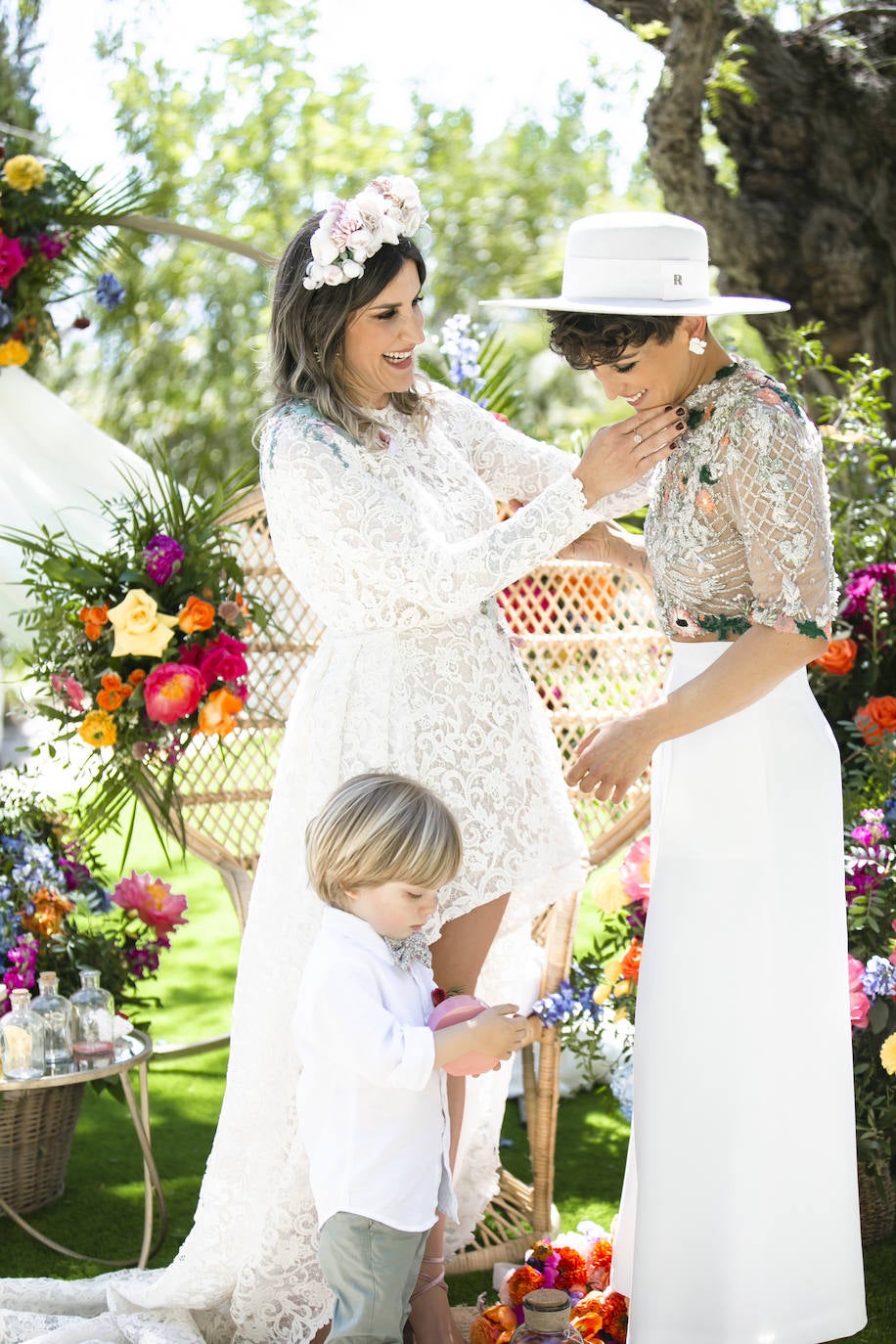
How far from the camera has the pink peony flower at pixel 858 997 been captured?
2754mm

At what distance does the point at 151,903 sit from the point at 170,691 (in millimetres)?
714

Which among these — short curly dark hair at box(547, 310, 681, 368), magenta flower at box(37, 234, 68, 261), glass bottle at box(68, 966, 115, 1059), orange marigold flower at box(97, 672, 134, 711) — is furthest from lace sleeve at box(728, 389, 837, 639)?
magenta flower at box(37, 234, 68, 261)

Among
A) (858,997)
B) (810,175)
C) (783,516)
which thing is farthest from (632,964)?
(810,175)

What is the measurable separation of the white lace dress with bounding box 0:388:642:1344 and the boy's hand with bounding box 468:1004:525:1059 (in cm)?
36

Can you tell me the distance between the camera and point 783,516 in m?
1.99

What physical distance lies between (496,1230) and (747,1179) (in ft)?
3.62

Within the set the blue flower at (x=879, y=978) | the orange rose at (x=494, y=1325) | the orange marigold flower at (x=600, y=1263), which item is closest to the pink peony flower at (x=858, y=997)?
the blue flower at (x=879, y=978)

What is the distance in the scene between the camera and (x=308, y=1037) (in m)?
2.10

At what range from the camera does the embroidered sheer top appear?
6.53 feet

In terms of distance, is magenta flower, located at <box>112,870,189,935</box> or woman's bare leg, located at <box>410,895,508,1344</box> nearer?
woman's bare leg, located at <box>410,895,508,1344</box>

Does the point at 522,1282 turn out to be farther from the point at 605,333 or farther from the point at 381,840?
the point at 605,333

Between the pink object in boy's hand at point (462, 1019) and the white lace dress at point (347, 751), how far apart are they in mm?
295

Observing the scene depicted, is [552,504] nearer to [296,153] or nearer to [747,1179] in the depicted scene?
[747,1179]

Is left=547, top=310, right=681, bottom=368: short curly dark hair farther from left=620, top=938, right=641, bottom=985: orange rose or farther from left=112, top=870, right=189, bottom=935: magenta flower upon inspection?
left=112, top=870, right=189, bottom=935: magenta flower
